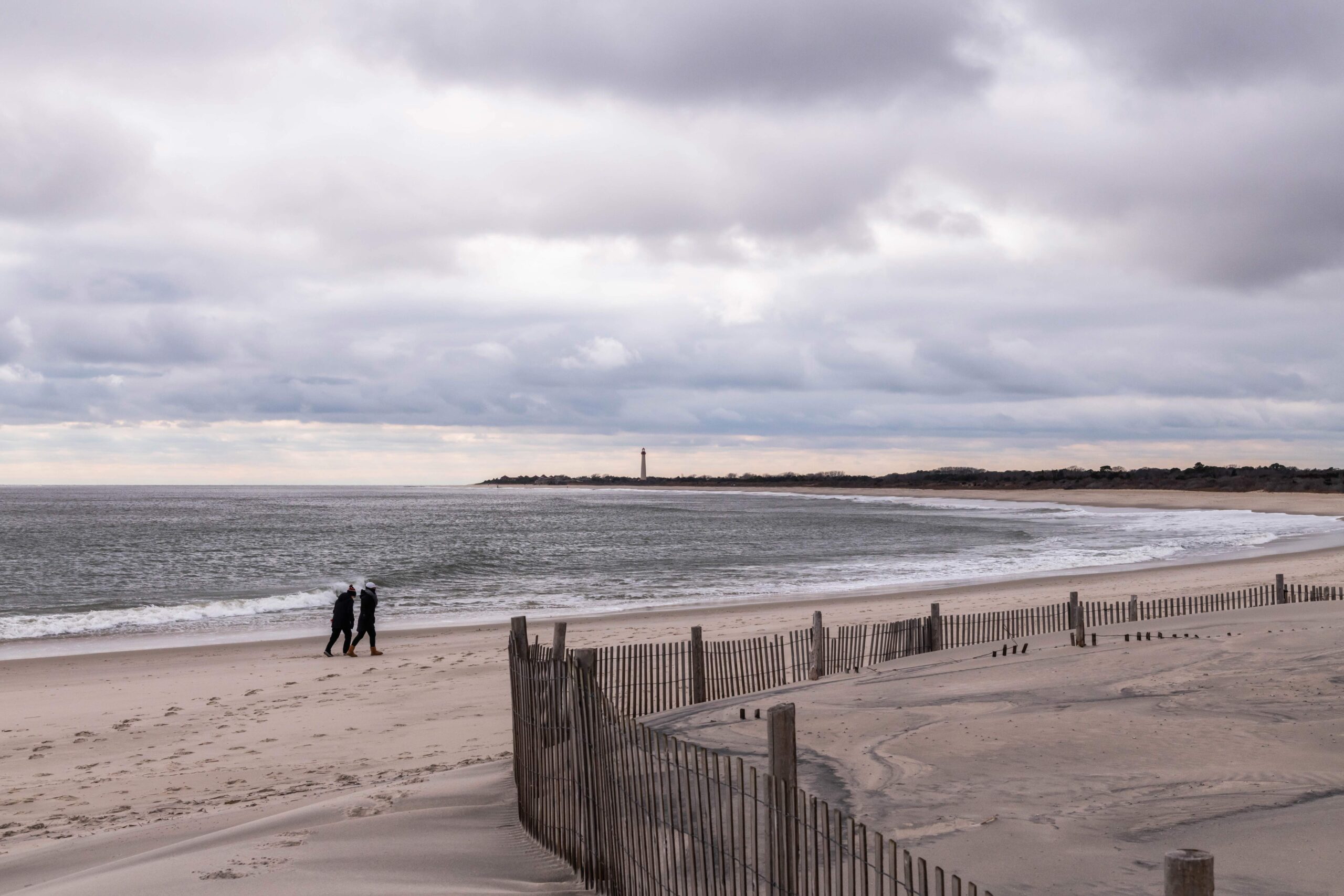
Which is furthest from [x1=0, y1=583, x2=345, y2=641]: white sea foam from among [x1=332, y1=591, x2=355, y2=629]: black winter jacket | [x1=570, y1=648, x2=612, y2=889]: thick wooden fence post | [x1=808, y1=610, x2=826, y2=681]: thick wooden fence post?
[x1=570, y1=648, x2=612, y2=889]: thick wooden fence post

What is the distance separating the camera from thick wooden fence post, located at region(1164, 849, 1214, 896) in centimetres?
277

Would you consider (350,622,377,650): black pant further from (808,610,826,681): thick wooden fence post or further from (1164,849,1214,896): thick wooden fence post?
(1164,849,1214,896): thick wooden fence post

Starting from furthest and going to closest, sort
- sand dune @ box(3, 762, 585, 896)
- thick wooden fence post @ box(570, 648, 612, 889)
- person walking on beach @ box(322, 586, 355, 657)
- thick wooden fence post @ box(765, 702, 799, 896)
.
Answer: person walking on beach @ box(322, 586, 355, 657) → thick wooden fence post @ box(570, 648, 612, 889) → sand dune @ box(3, 762, 585, 896) → thick wooden fence post @ box(765, 702, 799, 896)

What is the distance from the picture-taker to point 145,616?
1079 inches

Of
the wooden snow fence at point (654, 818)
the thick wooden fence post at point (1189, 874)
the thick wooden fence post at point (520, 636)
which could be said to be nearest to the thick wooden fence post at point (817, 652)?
the wooden snow fence at point (654, 818)

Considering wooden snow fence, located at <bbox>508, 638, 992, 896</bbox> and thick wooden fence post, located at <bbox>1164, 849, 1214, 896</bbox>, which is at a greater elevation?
thick wooden fence post, located at <bbox>1164, 849, 1214, 896</bbox>

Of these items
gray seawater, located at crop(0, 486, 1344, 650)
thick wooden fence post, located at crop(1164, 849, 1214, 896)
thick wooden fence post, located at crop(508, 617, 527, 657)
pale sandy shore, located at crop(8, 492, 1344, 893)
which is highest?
thick wooden fence post, located at crop(1164, 849, 1214, 896)

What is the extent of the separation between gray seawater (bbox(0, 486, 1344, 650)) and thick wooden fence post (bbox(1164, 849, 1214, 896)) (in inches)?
972

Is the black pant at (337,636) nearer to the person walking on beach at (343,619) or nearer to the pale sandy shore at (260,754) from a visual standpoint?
the person walking on beach at (343,619)

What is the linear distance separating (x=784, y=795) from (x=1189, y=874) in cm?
195

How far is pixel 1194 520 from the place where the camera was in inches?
2749

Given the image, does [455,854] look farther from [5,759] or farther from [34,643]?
[34,643]

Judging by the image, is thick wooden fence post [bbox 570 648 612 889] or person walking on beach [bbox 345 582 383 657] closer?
thick wooden fence post [bbox 570 648 612 889]

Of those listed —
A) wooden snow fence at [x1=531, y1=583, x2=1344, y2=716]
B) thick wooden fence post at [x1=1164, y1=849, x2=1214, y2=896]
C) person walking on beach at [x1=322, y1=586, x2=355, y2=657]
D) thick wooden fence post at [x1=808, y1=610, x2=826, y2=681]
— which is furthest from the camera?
person walking on beach at [x1=322, y1=586, x2=355, y2=657]
